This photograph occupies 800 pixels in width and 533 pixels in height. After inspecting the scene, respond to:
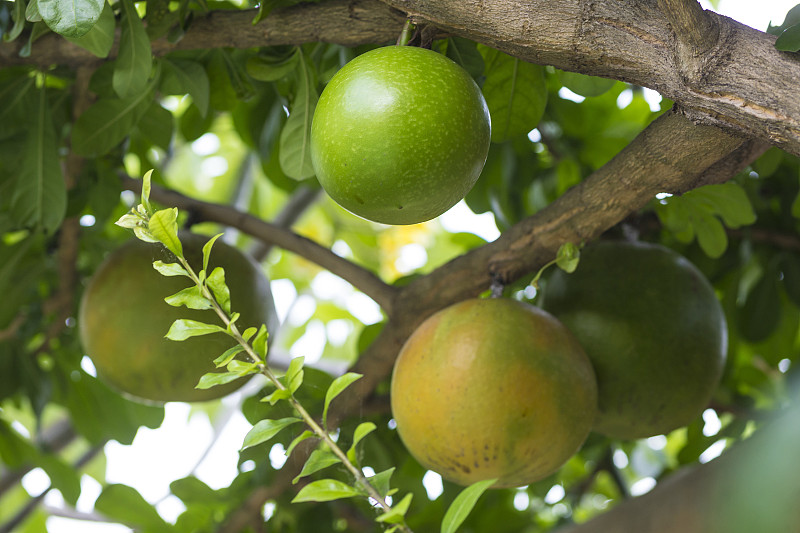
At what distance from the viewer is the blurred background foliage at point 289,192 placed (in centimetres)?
121

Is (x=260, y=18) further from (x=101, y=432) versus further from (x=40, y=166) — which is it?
(x=101, y=432)

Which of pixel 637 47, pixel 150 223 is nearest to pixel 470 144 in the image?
pixel 637 47

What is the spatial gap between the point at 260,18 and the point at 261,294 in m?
0.53

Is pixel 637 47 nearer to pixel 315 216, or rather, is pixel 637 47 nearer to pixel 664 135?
pixel 664 135

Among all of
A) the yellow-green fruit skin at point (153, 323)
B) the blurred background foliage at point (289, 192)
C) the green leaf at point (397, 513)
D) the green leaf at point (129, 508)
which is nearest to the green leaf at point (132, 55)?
the blurred background foliage at point (289, 192)

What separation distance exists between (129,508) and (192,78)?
3.14ft

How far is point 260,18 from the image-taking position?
1031mm

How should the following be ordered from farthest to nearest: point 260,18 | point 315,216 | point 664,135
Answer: point 315,216
point 260,18
point 664,135

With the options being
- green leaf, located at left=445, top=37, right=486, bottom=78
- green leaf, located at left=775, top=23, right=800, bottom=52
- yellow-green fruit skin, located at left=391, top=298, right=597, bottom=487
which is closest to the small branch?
yellow-green fruit skin, located at left=391, top=298, right=597, bottom=487

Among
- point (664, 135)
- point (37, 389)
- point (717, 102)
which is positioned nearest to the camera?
point (717, 102)

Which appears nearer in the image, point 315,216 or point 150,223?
point 150,223

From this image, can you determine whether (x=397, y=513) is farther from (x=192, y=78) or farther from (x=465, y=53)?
(x=192, y=78)

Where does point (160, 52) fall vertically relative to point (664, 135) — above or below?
below

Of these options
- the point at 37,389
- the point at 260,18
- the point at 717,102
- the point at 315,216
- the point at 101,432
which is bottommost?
the point at 315,216
